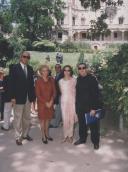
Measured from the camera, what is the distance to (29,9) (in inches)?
2630

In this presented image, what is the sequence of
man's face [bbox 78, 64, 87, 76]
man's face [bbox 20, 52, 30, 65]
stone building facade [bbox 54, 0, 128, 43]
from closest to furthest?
man's face [bbox 78, 64, 87, 76] < man's face [bbox 20, 52, 30, 65] < stone building facade [bbox 54, 0, 128, 43]

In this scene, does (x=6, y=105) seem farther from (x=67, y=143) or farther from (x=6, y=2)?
(x=6, y=2)

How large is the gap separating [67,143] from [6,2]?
62.3m

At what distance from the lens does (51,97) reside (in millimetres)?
9086

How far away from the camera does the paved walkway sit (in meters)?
7.50

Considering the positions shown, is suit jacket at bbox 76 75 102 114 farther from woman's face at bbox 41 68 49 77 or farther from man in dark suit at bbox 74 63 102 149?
woman's face at bbox 41 68 49 77

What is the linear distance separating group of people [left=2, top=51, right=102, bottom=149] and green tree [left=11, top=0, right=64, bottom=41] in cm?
5754

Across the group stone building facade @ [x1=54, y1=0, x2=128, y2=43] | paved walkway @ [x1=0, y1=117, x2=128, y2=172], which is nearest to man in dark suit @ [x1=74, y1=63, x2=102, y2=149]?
paved walkway @ [x1=0, y1=117, x2=128, y2=172]

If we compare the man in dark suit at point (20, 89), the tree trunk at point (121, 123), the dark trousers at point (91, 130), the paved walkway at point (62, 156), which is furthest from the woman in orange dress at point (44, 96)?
the tree trunk at point (121, 123)

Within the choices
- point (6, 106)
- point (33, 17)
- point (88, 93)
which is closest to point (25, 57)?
point (88, 93)

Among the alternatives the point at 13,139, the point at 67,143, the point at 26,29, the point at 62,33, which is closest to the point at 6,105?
the point at 13,139

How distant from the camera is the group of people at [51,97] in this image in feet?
28.5

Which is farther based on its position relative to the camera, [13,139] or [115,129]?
[115,129]

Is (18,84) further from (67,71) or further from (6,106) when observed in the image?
(6,106)
